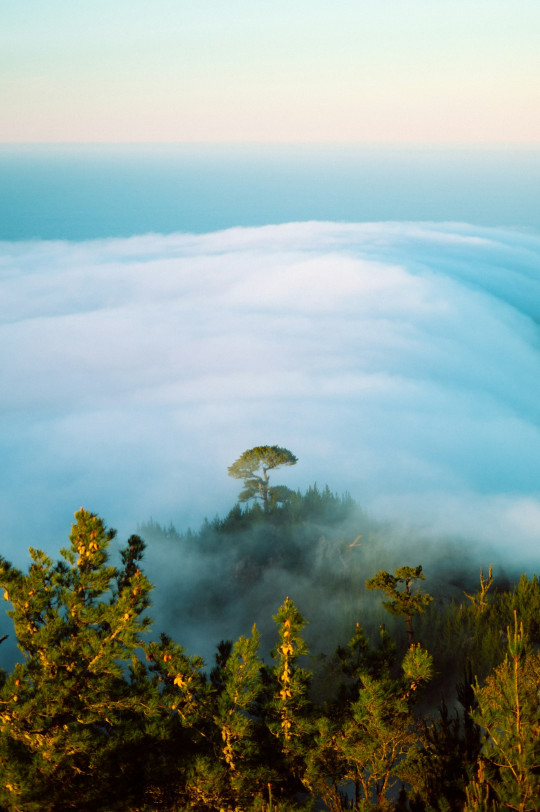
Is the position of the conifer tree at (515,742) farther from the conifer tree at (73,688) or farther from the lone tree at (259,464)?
the lone tree at (259,464)

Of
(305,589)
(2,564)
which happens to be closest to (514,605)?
(305,589)

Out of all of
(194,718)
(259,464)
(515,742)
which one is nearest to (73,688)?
(194,718)

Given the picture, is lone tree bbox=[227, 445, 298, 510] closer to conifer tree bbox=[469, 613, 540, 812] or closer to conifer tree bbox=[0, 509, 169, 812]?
conifer tree bbox=[0, 509, 169, 812]

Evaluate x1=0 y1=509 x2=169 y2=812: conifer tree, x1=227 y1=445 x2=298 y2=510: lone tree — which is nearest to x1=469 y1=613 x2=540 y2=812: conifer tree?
x1=0 y1=509 x2=169 y2=812: conifer tree

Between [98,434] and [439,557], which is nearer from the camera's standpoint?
[439,557]

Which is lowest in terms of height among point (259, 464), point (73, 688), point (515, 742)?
point (515, 742)

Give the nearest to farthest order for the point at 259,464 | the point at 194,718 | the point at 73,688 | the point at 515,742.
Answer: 1. the point at 515,742
2. the point at 73,688
3. the point at 194,718
4. the point at 259,464

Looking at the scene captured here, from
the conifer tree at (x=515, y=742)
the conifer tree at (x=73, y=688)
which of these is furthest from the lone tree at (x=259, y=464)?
the conifer tree at (x=515, y=742)

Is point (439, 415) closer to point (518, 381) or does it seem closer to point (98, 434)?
point (518, 381)

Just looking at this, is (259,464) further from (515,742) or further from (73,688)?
(515,742)
